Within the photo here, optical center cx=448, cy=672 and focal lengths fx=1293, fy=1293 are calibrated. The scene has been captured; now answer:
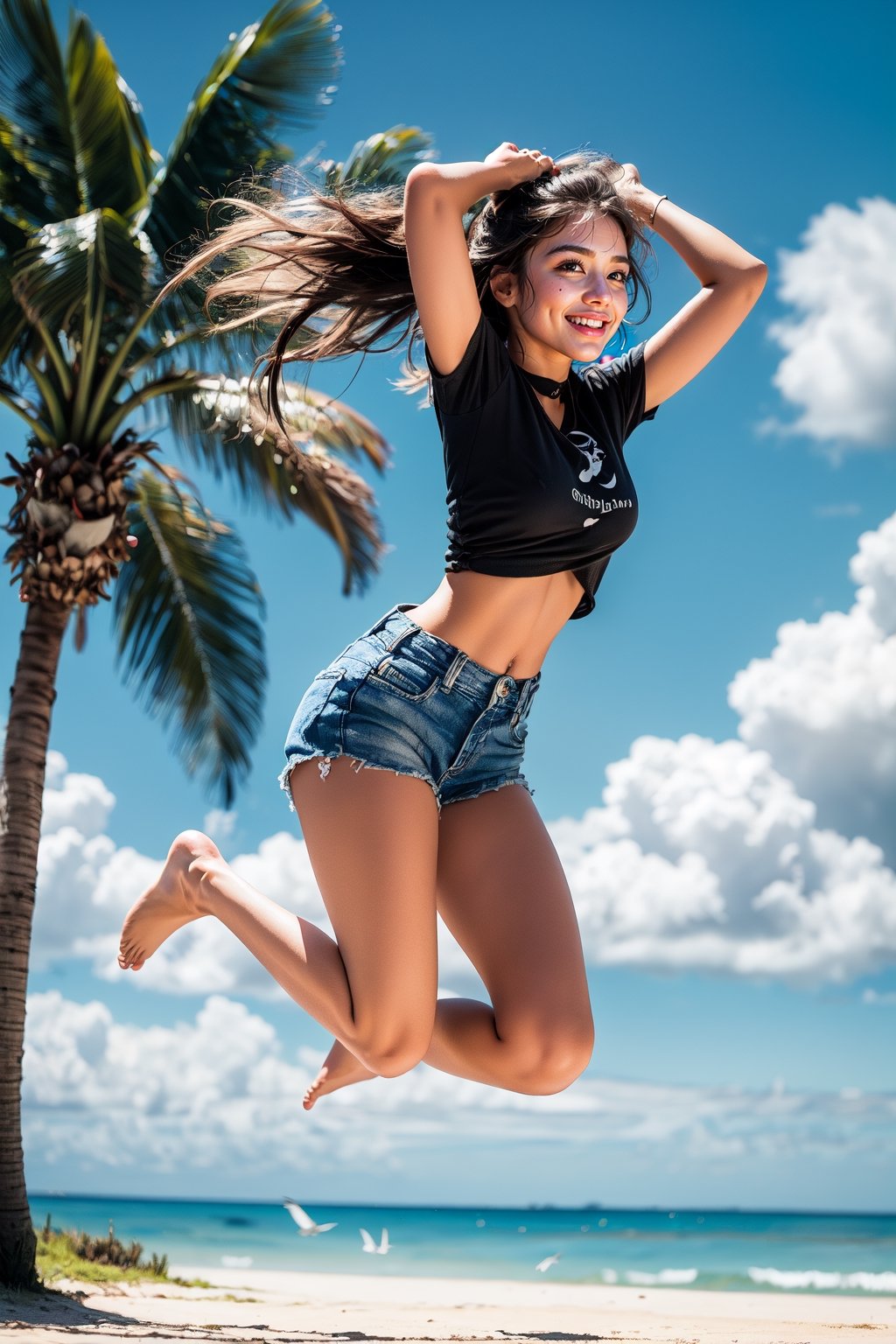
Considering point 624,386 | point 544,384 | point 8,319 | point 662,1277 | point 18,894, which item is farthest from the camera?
point 662,1277

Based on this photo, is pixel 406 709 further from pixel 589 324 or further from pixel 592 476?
pixel 589 324

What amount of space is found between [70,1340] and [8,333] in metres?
6.17

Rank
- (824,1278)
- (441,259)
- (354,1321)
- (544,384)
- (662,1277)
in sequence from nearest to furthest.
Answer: (441,259) < (544,384) < (354,1321) < (824,1278) < (662,1277)

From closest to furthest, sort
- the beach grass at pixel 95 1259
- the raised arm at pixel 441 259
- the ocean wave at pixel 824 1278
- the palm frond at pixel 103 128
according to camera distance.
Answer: the raised arm at pixel 441 259
the palm frond at pixel 103 128
the beach grass at pixel 95 1259
the ocean wave at pixel 824 1278

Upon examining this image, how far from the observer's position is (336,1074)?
4051 mm

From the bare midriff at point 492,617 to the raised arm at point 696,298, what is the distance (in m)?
0.93

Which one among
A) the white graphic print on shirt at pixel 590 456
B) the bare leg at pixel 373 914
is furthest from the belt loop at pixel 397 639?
the white graphic print on shirt at pixel 590 456

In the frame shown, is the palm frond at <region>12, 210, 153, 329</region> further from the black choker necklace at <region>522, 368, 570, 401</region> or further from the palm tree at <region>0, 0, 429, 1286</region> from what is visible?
the black choker necklace at <region>522, 368, 570, 401</region>

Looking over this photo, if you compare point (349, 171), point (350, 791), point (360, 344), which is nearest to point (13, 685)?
point (349, 171)

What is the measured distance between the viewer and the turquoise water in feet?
97.7

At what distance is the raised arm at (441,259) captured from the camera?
127 inches

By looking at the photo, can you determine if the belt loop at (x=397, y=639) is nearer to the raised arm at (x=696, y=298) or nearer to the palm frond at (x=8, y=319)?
the raised arm at (x=696, y=298)

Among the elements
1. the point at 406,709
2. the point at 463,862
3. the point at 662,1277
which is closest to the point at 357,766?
the point at 406,709

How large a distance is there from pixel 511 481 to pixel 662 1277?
3096 cm
